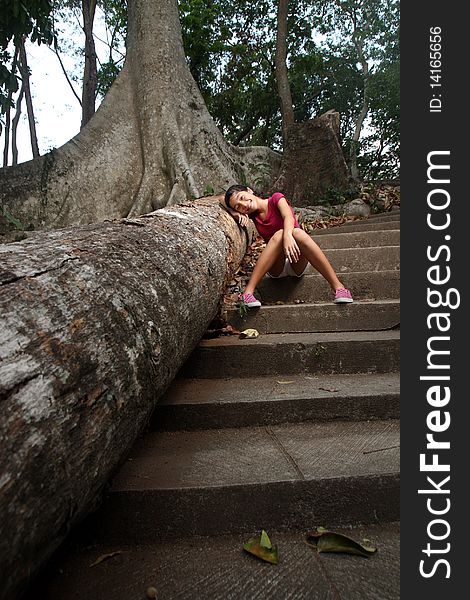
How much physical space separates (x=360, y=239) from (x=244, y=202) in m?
1.27

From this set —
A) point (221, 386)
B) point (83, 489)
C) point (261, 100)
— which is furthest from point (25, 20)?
point (261, 100)

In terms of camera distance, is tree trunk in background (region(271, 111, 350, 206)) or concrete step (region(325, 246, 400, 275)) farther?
tree trunk in background (region(271, 111, 350, 206))

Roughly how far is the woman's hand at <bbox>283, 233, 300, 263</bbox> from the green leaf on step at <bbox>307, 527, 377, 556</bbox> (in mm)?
1974

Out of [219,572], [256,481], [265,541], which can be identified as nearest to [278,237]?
[256,481]

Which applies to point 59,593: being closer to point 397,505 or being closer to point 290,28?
point 397,505

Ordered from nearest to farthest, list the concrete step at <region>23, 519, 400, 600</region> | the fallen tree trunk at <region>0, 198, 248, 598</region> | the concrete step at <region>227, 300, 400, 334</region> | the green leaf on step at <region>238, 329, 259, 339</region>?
the fallen tree trunk at <region>0, 198, 248, 598</region> < the concrete step at <region>23, 519, 400, 600</region> < the green leaf on step at <region>238, 329, 259, 339</region> < the concrete step at <region>227, 300, 400, 334</region>

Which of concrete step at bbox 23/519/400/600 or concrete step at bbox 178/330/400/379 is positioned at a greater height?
concrete step at bbox 178/330/400/379

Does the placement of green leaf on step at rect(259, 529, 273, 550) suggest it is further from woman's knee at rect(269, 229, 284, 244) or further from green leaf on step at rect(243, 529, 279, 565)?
woman's knee at rect(269, 229, 284, 244)

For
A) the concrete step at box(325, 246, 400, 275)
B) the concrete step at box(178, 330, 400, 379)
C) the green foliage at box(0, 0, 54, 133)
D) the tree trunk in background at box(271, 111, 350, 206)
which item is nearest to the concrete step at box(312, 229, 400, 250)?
the concrete step at box(325, 246, 400, 275)

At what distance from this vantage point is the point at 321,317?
2.94 metres

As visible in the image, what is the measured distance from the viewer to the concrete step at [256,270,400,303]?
3.32 m

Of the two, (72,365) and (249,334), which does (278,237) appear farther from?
(72,365)

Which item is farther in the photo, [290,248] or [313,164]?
[313,164]

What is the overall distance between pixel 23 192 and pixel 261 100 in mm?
9984
